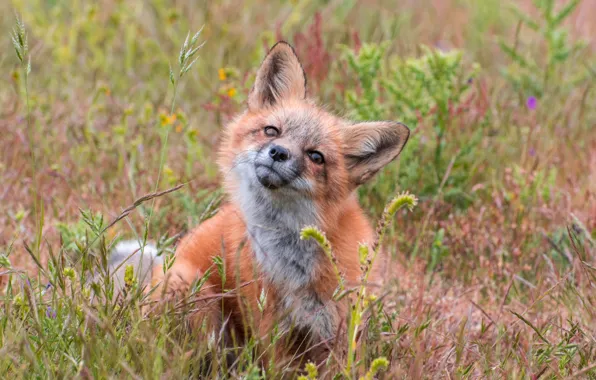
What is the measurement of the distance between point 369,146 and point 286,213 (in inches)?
25.3

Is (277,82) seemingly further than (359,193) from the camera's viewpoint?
No

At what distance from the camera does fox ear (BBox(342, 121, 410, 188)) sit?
4.23 meters

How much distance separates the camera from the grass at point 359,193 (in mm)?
3246

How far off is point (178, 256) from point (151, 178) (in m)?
1.49

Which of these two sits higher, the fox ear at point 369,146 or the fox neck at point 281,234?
the fox ear at point 369,146

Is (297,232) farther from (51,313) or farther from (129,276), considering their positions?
(51,313)

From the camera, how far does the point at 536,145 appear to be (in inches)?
255

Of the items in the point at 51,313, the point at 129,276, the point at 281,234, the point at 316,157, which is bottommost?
the point at 281,234

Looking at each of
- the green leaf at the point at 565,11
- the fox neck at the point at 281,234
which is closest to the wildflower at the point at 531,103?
the green leaf at the point at 565,11

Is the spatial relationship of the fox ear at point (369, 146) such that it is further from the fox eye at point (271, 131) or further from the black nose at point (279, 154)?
the black nose at point (279, 154)

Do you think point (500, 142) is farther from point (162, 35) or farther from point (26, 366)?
point (26, 366)

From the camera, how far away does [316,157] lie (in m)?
4.22

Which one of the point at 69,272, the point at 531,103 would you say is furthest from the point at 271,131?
the point at 531,103

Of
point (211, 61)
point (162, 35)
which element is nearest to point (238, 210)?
point (211, 61)
